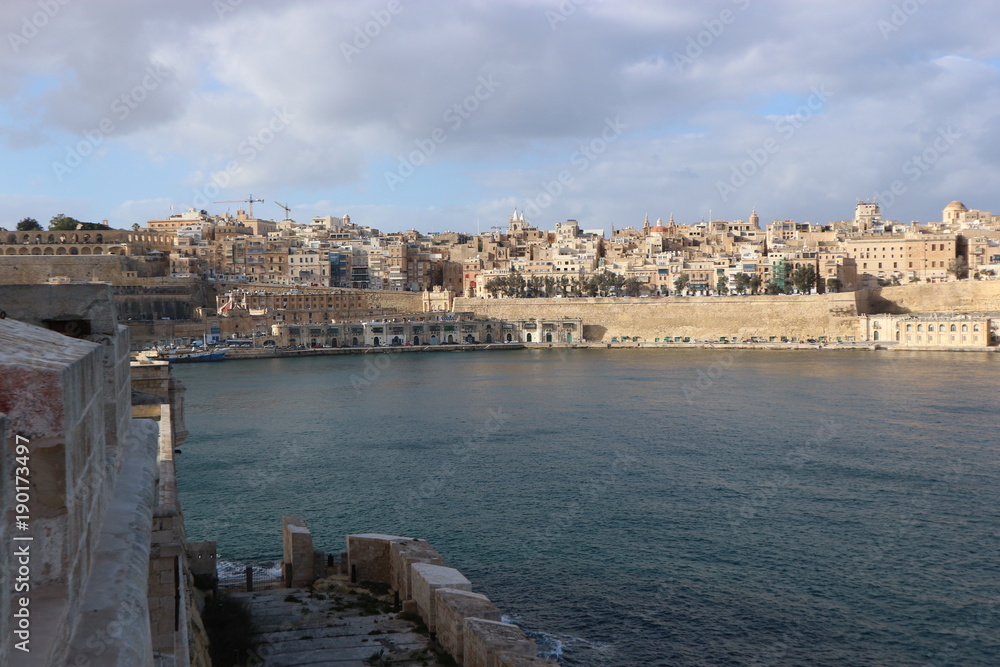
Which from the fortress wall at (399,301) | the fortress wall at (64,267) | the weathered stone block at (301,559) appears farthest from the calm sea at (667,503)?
the fortress wall at (399,301)

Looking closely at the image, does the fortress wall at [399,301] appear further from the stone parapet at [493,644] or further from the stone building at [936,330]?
the stone parapet at [493,644]

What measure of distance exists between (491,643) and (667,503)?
623cm

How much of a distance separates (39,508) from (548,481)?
11.7 metres

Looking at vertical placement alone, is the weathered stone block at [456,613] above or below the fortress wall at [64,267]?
below

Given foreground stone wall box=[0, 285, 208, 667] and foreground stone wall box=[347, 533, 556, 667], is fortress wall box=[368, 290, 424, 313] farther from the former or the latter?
foreground stone wall box=[0, 285, 208, 667]

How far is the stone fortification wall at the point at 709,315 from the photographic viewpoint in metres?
42.2

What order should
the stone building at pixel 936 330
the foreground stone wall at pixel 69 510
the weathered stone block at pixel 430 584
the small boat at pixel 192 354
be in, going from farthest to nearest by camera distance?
1. the small boat at pixel 192 354
2. the stone building at pixel 936 330
3. the weathered stone block at pixel 430 584
4. the foreground stone wall at pixel 69 510

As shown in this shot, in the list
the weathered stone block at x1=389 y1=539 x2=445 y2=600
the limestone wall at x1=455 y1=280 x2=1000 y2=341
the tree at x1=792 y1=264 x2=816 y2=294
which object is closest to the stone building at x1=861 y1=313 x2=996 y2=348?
the limestone wall at x1=455 y1=280 x2=1000 y2=341

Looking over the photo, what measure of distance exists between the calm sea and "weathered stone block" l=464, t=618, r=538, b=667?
4.36 feet

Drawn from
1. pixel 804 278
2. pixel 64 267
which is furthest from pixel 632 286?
pixel 64 267

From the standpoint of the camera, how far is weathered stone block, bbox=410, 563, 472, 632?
22.0 ft

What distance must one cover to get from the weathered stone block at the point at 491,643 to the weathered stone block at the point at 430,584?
0.80 meters

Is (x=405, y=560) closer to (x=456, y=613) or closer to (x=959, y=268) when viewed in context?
(x=456, y=613)

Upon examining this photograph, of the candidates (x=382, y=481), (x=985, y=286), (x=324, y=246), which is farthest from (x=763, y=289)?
(x=382, y=481)
